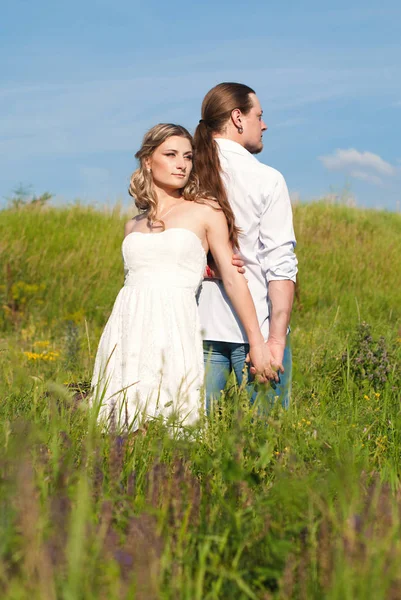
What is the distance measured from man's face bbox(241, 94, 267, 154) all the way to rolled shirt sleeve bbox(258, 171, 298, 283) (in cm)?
32

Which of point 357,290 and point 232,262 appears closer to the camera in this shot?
point 232,262

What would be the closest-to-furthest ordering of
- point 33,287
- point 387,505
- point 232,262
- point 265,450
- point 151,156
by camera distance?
point 387,505 < point 265,450 < point 232,262 < point 151,156 < point 33,287

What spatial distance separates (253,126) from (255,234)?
62 centimetres

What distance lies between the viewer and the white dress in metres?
3.85

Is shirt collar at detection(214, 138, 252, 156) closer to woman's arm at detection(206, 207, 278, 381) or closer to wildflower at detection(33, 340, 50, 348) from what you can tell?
woman's arm at detection(206, 207, 278, 381)

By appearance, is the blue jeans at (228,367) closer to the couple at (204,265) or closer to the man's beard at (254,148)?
the couple at (204,265)

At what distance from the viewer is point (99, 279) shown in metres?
11.8

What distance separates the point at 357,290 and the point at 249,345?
887cm

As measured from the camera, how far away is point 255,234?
4020mm

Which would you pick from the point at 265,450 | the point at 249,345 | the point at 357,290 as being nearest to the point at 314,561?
the point at 265,450

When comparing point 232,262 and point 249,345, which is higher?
point 232,262

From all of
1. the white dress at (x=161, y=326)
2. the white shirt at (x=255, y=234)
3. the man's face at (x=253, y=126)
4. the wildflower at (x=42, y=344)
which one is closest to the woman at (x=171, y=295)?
the white dress at (x=161, y=326)

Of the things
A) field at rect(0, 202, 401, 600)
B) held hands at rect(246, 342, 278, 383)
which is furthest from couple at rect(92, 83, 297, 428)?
field at rect(0, 202, 401, 600)

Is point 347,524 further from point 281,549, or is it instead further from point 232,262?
point 232,262
